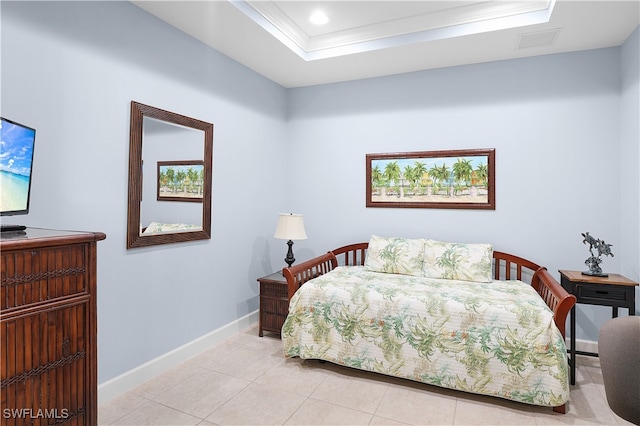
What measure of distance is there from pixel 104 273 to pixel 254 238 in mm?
1651

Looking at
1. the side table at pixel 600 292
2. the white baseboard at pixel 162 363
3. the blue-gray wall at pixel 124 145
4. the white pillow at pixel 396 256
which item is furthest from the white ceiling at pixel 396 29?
the white baseboard at pixel 162 363

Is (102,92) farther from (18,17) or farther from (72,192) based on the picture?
(72,192)

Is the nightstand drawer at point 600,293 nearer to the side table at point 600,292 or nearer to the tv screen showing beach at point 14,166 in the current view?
the side table at point 600,292

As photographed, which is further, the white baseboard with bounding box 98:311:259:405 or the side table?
the side table

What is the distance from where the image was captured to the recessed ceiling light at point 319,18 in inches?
114

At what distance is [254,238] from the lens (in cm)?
383

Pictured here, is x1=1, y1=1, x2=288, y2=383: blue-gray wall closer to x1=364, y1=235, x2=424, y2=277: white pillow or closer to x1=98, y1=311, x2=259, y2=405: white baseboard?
x1=98, y1=311, x2=259, y2=405: white baseboard

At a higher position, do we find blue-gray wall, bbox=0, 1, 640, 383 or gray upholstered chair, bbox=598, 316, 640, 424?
blue-gray wall, bbox=0, 1, 640, 383

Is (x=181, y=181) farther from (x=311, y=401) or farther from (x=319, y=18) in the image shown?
(x=311, y=401)

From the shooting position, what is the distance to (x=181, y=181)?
296 cm

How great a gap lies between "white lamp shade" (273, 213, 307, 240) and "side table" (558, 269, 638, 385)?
2262mm

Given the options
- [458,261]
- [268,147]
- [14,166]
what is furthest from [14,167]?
[458,261]

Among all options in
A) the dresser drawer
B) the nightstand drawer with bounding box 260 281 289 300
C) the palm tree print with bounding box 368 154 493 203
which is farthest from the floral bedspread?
the dresser drawer

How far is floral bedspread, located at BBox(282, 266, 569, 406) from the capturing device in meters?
2.28
